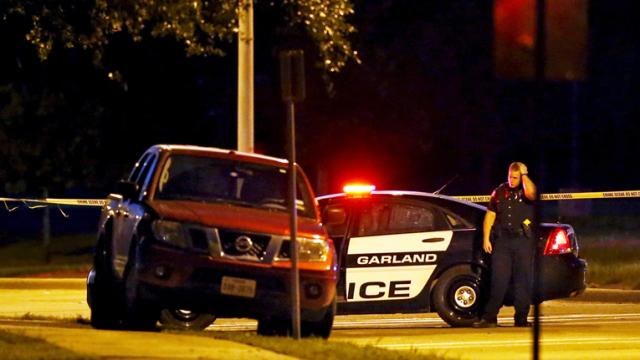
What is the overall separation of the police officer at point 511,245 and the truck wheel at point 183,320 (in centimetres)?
288

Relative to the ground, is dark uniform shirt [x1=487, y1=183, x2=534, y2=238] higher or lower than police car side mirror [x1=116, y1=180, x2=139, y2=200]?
lower

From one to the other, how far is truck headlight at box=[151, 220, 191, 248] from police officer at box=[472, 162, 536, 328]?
14.4 feet

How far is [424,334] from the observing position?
48.1 feet

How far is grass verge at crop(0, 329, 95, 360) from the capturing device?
1060cm

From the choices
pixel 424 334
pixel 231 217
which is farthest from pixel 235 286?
pixel 424 334

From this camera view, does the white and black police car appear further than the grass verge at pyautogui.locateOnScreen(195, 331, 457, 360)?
Yes

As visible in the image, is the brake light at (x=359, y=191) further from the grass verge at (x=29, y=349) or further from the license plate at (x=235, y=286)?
the grass verge at (x=29, y=349)

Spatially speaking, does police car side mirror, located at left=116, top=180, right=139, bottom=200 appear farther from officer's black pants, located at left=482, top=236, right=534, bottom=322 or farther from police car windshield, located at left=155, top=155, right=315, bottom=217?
officer's black pants, located at left=482, top=236, right=534, bottom=322

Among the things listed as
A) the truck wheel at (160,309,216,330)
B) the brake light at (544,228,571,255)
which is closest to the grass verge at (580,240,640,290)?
the brake light at (544,228,571,255)

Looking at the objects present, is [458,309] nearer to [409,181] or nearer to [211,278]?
[211,278]

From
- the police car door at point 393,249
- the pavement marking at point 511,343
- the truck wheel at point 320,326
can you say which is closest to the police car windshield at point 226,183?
the truck wheel at point 320,326

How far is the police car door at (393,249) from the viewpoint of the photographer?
51.1 ft

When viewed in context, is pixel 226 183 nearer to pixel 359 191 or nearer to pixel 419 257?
pixel 359 191

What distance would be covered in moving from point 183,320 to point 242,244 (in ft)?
8.79
